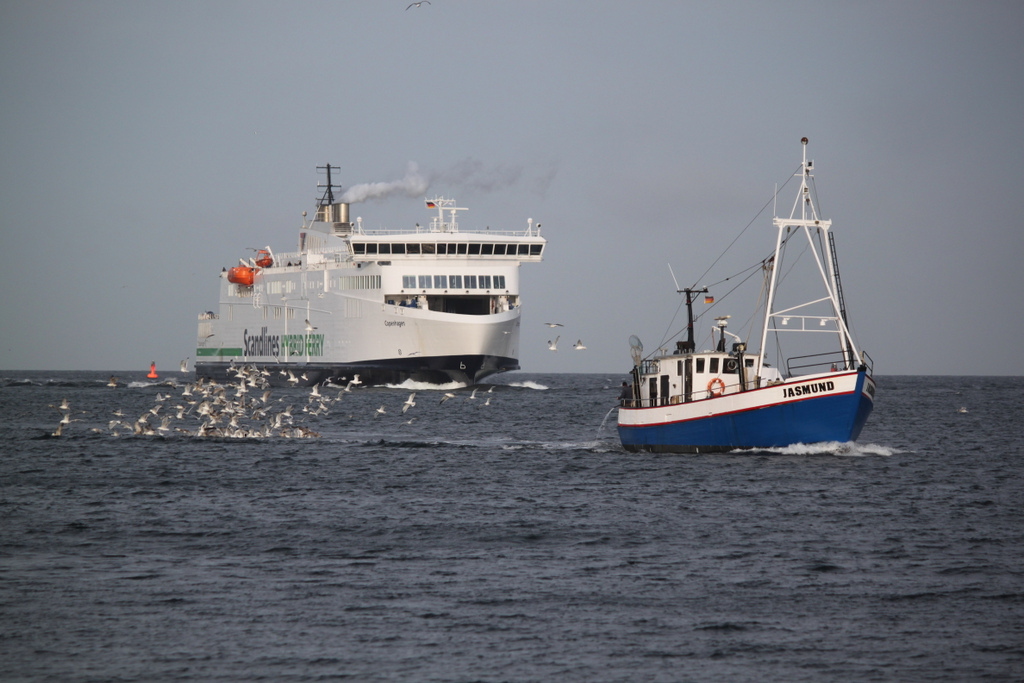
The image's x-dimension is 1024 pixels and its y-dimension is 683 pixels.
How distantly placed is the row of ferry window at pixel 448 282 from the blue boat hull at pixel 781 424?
177ft

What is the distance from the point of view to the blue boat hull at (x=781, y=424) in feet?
130

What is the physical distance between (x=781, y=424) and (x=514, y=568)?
18.4 m

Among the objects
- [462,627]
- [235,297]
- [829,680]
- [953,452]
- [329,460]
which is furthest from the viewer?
[235,297]

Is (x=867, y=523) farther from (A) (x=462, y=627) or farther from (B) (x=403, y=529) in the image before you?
(A) (x=462, y=627)

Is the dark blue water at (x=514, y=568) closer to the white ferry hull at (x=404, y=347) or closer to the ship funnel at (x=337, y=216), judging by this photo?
the white ferry hull at (x=404, y=347)

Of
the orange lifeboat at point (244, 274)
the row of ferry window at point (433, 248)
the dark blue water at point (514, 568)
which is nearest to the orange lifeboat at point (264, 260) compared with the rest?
the orange lifeboat at point (244, 274)

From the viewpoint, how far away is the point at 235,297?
5059 inches

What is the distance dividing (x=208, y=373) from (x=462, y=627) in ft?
391

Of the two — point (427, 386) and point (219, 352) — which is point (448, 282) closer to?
point (427, 386)

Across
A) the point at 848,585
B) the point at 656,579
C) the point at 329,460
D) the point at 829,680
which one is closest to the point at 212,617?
the point at 656,579

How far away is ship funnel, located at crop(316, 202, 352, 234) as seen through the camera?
119 m

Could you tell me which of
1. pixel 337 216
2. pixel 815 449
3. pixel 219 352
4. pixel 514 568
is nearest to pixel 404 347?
pixel 337 216

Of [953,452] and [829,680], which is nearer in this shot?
[829,680]

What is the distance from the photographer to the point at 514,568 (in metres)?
24.6
